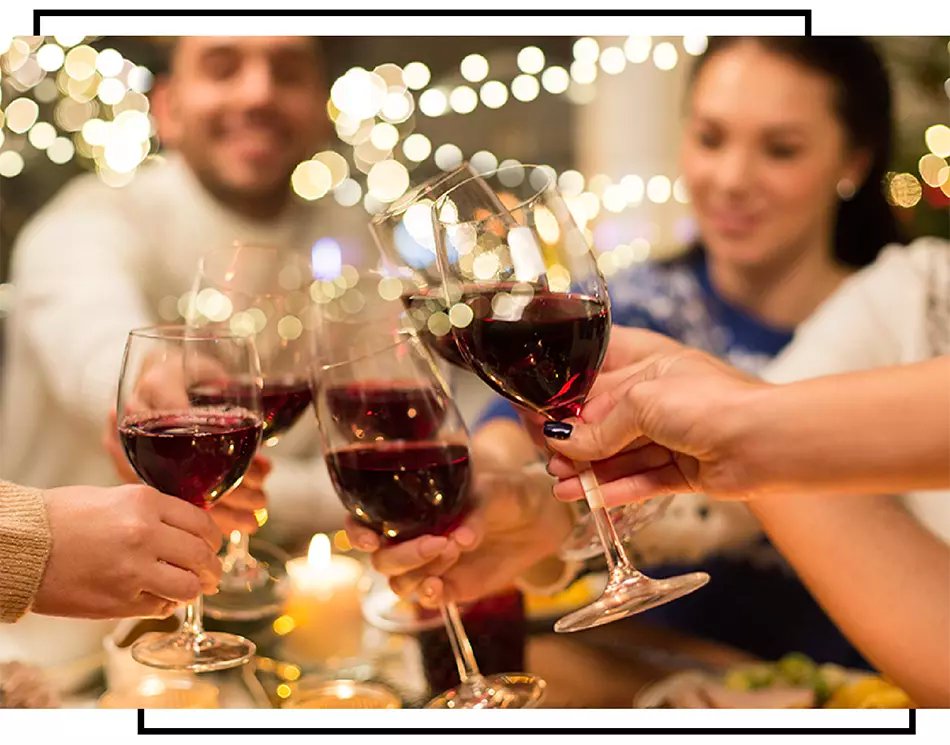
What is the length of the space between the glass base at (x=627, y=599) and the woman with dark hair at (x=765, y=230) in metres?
1.62

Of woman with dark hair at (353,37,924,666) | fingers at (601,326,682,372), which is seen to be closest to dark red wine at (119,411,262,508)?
fingers at (601,326,682,372)

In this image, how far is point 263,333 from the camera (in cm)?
123

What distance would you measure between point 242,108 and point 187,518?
2004 mm

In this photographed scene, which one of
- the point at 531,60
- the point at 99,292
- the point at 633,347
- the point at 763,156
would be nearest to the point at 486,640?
the point at 633,347

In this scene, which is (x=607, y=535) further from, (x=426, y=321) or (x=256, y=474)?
(x=256, y=474)

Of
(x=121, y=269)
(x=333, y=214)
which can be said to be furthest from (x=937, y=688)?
→ (x=333, y=214)

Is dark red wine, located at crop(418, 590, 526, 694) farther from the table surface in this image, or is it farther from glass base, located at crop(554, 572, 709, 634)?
glass base, located at crop(554, 572, 709, 634)

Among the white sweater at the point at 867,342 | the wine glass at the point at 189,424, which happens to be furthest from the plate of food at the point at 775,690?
the white sweater at the point at 867,342

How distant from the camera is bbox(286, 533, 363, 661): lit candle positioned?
1.14 metres

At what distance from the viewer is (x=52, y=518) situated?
917 millimetres

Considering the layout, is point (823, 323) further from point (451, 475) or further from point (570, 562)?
point (451, 475)

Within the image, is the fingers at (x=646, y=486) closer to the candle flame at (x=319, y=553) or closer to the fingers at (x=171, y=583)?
the fingers at (x=171, y=583)

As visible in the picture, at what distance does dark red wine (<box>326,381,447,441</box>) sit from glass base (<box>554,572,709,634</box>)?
0.78 ft

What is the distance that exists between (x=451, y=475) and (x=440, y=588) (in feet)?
0.43
